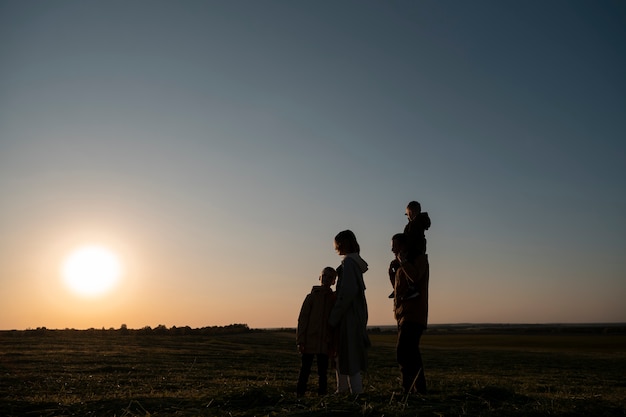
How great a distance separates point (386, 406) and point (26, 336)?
28.0 metres

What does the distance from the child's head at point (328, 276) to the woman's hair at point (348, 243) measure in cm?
48

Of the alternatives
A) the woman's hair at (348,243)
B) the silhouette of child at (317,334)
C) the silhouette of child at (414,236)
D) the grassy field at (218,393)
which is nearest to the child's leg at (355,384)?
the grassy field at (218,393)

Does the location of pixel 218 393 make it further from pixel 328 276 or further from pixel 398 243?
pixel 398 243

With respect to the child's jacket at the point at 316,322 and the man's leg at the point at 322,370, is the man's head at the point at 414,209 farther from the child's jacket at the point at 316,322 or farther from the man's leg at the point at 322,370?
the man's leg at the point at 322,370

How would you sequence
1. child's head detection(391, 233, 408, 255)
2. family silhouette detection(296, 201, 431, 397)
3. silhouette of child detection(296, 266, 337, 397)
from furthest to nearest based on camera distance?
silhouette of child detection(296, 266, 337, 397), child's head detection(391, 233, 408, 255), family silhouette detection(296, 201, 431, 397)

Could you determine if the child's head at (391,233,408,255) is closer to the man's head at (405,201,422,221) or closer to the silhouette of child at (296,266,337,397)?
the man's head at (405,201,422,221)

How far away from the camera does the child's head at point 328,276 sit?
26.6ft

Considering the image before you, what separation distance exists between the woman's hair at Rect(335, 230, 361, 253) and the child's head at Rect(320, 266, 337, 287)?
18.9 inches

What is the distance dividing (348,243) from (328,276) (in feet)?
2.25

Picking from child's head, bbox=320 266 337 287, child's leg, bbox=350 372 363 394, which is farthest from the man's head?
child's leg, bbox=350 372 363 394

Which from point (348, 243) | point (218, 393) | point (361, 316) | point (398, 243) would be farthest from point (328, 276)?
point (218, 393)

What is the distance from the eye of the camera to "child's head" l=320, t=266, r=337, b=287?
812 centimetres

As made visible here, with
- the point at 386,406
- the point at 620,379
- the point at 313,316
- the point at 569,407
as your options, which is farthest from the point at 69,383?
the point at 620,379

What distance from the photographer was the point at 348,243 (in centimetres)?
780
